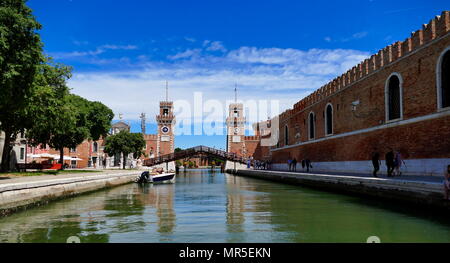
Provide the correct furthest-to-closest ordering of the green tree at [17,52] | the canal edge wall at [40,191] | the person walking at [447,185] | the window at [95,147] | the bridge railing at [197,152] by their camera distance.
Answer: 1. the window at [95,147]
2. the bridge railing at [197,152]
3. the green tree at [17,52]
4. the canal edge wall at [40,191]
5. the person walking at [447,185]

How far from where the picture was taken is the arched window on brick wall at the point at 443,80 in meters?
15.6

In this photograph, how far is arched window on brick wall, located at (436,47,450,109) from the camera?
15586 mm

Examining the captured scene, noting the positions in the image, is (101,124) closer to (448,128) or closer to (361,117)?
(361,117)

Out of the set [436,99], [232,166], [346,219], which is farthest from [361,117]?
[232,166]

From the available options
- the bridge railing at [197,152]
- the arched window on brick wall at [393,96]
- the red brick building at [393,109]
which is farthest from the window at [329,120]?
the bridge railing at [197,152]

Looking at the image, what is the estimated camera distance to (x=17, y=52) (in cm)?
1442

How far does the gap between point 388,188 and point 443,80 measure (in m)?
6.08

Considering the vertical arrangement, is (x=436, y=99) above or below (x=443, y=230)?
above

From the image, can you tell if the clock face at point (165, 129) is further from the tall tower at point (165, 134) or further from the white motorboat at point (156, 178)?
the white motorboat at point (156, 178)

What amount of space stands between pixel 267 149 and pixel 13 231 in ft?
184

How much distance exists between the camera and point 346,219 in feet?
33.3

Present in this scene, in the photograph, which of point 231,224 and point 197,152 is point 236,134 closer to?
point 197,152

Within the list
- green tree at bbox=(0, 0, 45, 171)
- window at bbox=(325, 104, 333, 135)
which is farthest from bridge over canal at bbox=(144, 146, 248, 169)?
green tree at bbox=(0, 0, 45, 171)

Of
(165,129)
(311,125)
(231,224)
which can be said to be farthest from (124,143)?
(231,224)
